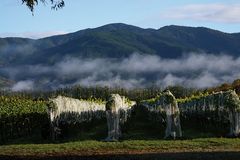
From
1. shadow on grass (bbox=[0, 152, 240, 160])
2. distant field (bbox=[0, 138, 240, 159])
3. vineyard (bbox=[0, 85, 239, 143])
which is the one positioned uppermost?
vineyard (bbox=[0, 85, 239, 143])

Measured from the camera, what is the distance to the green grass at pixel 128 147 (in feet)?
127

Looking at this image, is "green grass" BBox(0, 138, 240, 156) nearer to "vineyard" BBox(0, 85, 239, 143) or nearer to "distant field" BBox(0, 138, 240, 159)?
"distant field" BBox(0, 138, 240, 159)

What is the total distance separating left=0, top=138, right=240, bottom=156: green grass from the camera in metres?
38.8

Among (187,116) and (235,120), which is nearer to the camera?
(235,120)

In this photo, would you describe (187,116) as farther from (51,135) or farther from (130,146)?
(130,146)

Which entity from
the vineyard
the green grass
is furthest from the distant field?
the vineyard

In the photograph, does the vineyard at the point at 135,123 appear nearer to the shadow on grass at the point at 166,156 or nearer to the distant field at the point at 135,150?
the distant field at the point at 135,150

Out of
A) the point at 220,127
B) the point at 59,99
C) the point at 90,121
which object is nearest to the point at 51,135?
the point at 59,99

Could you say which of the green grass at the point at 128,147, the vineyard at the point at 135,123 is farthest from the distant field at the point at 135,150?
the vineyard at the point at 135,123

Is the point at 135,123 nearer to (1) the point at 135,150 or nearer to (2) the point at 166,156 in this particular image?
(1) the point at 135,150

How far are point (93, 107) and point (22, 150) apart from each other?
40.8 meters

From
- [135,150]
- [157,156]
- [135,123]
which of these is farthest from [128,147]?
[135,123]

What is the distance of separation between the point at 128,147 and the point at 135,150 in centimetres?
169

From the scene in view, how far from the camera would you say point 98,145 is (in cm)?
4281
